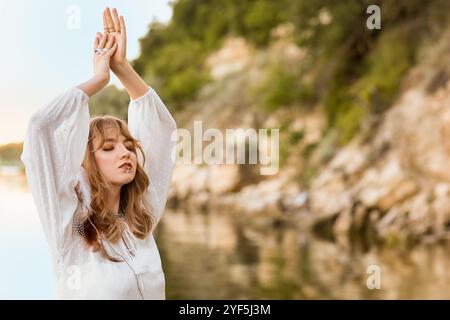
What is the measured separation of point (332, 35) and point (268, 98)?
1.35m

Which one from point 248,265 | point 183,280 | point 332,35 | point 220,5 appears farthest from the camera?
point 220,5

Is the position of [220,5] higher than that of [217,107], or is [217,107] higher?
[220,5]

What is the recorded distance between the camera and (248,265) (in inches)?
216

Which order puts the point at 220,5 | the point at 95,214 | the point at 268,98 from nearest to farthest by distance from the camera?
1. the point at 95,214
2. the point at 268,98
3. the point at 220,5

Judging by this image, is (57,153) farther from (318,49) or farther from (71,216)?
(318,49)

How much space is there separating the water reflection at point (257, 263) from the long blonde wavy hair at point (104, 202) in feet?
5.31

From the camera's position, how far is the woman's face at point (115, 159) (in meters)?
0.96

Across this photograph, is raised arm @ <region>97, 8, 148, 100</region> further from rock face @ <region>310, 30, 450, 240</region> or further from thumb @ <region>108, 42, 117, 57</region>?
rock face @ <region>310, 30, 450, 240</region>

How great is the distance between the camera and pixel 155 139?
1021 mm

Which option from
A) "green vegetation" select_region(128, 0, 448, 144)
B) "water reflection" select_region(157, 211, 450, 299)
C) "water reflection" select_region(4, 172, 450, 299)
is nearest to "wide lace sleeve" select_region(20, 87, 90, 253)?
"water reflection" select_region(4, 172, 450, 299)

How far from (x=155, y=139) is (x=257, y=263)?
15.3ft
